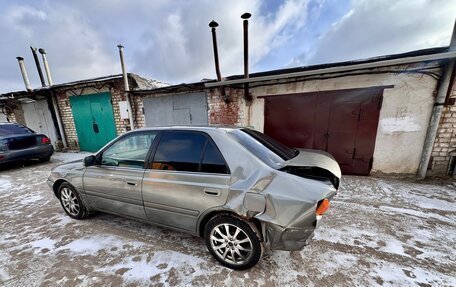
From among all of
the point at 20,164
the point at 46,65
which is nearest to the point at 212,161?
the point at 20,164

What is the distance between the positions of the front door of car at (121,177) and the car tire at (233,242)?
1.00m

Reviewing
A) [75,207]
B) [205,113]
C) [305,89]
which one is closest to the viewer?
[75,207]

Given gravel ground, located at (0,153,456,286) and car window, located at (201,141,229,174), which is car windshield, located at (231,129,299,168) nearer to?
car window, located at (201,141,229,174)

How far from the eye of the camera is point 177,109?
234 inches

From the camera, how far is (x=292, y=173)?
5.47ft

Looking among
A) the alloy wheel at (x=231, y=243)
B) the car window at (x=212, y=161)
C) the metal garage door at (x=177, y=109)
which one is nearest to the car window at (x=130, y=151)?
the car window at (x=212, y=161)

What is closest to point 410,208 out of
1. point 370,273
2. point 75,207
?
point 370,273

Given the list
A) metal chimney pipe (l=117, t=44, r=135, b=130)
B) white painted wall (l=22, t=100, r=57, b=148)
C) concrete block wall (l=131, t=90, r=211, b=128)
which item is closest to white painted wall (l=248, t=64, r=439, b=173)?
concrete block wall (l=131, t=90, r=211, b=128)

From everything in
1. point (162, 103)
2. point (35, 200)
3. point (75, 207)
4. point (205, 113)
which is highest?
point (162, 103)

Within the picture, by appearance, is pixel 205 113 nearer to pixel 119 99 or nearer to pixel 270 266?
pixel 119 99

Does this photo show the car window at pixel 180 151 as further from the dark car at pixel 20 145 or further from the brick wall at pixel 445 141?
the dark car at pixel 20 145

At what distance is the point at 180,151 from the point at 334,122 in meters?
3.92

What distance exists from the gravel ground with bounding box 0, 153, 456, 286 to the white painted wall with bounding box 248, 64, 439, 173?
1043 mm

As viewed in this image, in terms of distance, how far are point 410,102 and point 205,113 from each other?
16.2 feet
